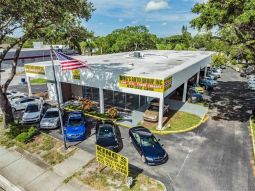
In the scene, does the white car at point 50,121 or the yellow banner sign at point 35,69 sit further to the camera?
the yellow banner sign at point 35,69

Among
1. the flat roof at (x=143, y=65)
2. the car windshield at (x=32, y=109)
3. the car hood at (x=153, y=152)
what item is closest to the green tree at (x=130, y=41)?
the flat roof at (x=143, y=65)

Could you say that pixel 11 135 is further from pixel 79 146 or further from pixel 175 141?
pixel 175 141

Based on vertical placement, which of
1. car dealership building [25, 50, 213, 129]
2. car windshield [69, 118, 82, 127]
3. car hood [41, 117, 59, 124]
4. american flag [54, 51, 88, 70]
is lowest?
car hood [41, 117, 59, 124]

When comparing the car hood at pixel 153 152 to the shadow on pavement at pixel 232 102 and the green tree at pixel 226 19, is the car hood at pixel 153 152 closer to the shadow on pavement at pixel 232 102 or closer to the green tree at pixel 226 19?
the shadow on pavement at pixel 232 102

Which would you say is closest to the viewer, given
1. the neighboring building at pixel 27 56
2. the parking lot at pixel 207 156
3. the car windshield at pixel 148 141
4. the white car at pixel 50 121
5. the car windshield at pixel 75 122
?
the parking lot at pixel 207 156

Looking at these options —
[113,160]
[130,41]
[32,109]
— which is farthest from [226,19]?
[130,41]

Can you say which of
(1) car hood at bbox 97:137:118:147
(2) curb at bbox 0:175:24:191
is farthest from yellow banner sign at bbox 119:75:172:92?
(2) curb at bbox 0:175:24:191

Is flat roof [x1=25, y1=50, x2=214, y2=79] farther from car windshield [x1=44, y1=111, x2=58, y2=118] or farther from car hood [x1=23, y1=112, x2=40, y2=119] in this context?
car hood [x1=23, y1=112, x2=40, y2=119]
